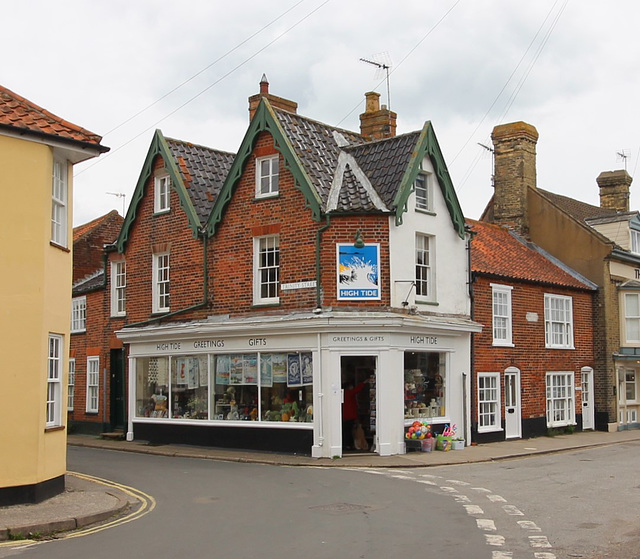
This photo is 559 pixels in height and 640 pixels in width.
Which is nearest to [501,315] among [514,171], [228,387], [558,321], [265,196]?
[558,321]

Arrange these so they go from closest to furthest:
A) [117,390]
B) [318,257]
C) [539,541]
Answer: [539,541] → [318,257] → [117,390]

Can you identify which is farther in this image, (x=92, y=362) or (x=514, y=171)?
(x=514, y=171)

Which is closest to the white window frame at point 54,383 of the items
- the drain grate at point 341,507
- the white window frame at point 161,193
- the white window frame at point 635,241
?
the drain grate at point 341,507

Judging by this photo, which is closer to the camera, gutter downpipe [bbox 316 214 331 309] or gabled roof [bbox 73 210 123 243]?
gutter downpipe [bbox 316 214 331 309]

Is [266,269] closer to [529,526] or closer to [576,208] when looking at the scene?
[529,526]

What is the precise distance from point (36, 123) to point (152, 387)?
13.5 metres

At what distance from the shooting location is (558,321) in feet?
97.3

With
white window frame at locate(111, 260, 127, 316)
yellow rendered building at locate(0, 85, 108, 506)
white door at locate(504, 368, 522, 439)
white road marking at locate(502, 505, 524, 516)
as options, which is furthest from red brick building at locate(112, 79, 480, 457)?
white road marking at locate(502, 505, 524, 516)

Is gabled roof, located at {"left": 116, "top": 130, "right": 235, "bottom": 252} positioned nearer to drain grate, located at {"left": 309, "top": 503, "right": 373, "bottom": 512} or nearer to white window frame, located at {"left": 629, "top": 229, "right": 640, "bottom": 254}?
drain grate, located at {"left": 309, "top": 503, "right": 373, "bottom": 512}

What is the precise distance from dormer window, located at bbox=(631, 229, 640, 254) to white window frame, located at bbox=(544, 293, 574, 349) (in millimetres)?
4795

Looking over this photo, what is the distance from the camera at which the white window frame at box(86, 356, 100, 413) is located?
2964cm

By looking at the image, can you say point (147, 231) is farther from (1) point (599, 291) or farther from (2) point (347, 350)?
(1) point (599, 291)

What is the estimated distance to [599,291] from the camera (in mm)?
31359

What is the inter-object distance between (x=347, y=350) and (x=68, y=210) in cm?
851
